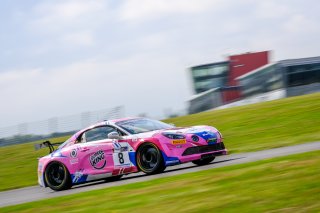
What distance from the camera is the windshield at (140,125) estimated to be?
13320 mm

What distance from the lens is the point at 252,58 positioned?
211ft

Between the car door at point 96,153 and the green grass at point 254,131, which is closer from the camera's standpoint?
the car door at point 96,153

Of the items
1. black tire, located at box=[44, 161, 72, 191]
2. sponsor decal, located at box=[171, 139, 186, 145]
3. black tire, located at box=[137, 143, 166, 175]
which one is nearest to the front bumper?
sponsor decal, located at box=[171, 139, 186, 145]

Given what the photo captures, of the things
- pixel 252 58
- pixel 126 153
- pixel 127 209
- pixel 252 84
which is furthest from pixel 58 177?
pixel 252 58

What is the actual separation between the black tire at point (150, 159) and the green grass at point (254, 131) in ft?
11.2

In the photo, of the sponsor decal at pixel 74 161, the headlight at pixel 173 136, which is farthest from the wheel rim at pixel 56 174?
the headlight at pixel 173 136

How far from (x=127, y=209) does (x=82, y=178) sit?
6252 millimetres

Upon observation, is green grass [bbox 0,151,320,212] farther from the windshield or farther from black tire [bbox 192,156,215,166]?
black tire [bbox 192,156,215,166]

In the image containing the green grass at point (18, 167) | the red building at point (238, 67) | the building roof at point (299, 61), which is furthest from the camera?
the red building at point (238, 67)

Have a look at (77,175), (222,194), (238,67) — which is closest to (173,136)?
(77,175)

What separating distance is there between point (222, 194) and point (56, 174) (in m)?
7.51

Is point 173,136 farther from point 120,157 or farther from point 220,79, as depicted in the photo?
point 220,79

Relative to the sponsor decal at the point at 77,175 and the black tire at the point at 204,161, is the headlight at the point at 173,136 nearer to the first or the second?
the black tire at the point at 204,161

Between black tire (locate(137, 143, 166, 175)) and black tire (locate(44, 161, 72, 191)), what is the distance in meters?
2.01
